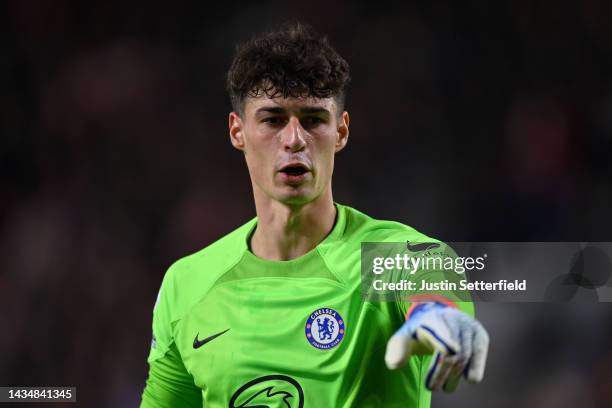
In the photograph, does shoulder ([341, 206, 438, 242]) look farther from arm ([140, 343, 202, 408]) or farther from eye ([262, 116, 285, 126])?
arm ([140, 343, 202, 408])

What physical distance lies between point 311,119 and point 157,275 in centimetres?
256

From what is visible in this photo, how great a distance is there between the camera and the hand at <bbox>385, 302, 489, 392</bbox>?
215cm

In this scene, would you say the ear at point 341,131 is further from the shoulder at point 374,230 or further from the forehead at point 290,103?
the shoulder at point 374,230

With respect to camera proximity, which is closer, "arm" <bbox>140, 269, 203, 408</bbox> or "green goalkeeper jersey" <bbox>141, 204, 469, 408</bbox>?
"green goalkeeper jersey" <bbox>141, 204, 469, 408</bbox>

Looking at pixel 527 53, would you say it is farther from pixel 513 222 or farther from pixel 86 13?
pixel 86 13

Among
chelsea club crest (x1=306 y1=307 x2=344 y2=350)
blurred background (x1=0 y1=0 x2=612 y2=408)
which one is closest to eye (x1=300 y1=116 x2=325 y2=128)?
chelsea club crest (x1=306 y1=307 x2=344 y2=350)

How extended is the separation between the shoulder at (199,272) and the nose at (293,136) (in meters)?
0.52

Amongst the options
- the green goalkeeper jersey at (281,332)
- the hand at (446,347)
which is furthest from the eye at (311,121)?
the hand at (446,347)

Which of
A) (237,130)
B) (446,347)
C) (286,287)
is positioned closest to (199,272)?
(286,287)

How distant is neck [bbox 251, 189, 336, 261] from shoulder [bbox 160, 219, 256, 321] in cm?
17

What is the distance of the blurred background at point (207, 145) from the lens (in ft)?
17.5

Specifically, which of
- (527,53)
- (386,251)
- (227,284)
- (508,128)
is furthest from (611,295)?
(227,284)

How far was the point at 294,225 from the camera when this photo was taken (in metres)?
3.32

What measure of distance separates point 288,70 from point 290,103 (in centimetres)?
15
